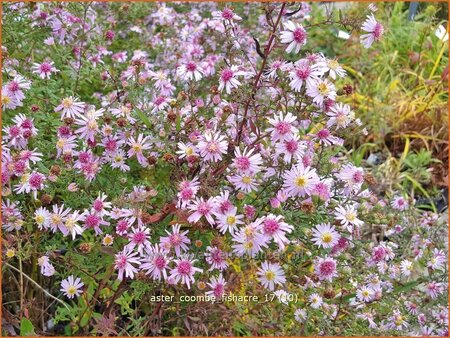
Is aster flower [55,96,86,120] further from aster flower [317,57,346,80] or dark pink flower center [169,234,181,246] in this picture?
aster flower [317,57,346,80]

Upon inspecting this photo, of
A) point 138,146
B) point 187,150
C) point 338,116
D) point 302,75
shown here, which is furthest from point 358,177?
point 138,146

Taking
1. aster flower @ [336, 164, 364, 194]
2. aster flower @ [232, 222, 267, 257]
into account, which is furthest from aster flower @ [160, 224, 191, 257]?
aster flower @ [336, 164, 364, 194]

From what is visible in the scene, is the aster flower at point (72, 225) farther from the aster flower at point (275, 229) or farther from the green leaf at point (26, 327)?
the aster flower at point (275, 229)

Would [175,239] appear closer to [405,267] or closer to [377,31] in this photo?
[377,31]

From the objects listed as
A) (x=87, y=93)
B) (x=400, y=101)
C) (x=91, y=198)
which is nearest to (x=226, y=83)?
(x=91, y=198)

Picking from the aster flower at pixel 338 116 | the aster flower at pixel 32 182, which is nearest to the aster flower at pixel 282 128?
the aster flower at pixel 338 116

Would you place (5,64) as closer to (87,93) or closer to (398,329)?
(87,93)

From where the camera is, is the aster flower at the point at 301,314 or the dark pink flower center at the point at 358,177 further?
the aster flower at the point at 301,314

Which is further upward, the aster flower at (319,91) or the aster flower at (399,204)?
the aster flower at (399,204)
